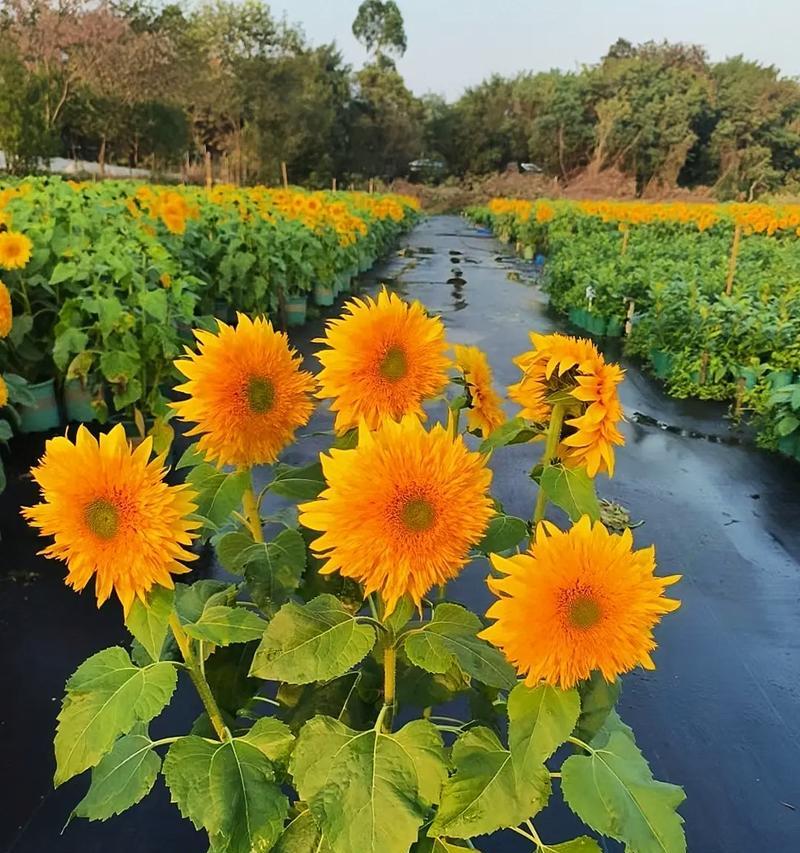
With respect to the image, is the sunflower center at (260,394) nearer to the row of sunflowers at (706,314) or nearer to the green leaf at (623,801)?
the green leaf at (623,801)

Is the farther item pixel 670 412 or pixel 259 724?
pixel 670 412

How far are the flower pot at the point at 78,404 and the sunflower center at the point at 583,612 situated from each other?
4.47 meters

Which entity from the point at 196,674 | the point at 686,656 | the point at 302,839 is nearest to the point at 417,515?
the point at 196,674

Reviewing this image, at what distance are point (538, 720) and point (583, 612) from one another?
0.57 feet

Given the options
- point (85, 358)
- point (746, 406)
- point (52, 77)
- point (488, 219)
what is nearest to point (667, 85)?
point (488, 219)

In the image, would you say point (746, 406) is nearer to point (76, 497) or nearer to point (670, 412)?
point (670, 412)

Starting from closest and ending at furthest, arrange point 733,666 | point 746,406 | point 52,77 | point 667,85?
1. point 733,666
2. point 746,406
3. point 52,77
4. point 667,85

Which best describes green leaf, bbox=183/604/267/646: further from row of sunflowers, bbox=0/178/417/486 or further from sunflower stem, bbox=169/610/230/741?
row of sunflowers, bbox=0/178/417/486

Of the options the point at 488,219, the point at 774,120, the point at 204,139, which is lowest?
the point at 488,219

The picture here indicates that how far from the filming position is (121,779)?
1185 mm

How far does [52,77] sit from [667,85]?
36.4 meters

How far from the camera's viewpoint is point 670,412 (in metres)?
6.12

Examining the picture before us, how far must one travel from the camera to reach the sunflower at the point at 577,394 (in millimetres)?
1051

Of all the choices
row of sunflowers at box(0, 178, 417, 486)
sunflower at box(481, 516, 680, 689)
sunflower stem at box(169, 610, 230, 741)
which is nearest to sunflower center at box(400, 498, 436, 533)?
sunflower at box(481, 516, 680, 689)
